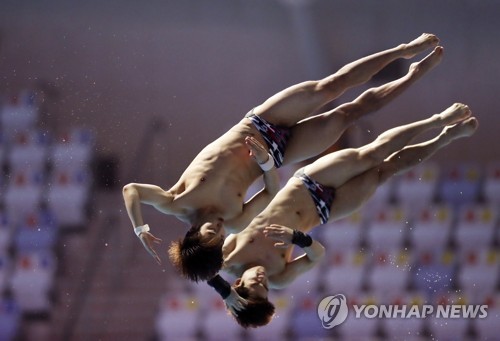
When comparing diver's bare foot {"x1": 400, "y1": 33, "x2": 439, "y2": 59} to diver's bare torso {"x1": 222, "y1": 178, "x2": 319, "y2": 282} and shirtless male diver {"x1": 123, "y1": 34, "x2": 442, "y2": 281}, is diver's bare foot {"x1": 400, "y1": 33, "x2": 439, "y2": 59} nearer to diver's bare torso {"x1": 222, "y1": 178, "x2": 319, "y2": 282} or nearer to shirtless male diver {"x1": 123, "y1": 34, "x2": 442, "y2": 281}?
shirtless male diver {"x1": 123, "y1": 34, "x2": 442, "y2": 281}

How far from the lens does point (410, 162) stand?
5633 mm

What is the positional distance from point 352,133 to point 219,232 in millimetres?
2743

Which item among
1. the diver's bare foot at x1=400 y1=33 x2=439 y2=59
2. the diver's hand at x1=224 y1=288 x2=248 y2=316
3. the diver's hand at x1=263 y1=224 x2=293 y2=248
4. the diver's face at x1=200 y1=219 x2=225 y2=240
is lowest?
the diver's hand at x1=224 y1=288 x2=248 y2=316

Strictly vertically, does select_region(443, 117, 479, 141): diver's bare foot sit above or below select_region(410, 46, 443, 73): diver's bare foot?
below

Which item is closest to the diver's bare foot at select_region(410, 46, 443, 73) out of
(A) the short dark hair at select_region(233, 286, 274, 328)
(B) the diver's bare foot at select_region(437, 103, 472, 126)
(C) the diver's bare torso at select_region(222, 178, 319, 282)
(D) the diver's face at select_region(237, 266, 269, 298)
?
(B) the diver's bare foot at select_region(437, 103, 472, 126)

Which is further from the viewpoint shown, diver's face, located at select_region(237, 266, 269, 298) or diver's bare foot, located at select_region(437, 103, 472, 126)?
diver's bare foot, located at select_region(437, 103, 472, 126)

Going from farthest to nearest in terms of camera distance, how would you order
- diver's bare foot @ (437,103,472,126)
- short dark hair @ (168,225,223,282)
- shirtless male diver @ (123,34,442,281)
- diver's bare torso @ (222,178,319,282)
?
diver's bare foot @ (437,103,472,126), diver's bare torso @ (222,178,319,282), shirtless male diver @ (123,34,442,281), short dark hair @ (168,225,223,282)

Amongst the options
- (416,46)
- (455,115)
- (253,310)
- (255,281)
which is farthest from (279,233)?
(416,46)

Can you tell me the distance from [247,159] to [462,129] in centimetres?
124

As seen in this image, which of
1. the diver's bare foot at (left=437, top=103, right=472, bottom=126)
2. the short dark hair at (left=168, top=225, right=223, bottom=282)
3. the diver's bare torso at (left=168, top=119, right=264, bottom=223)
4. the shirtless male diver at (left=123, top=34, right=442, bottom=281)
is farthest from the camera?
the diver's bare foot at (left=437, top=103, right=472, bottom=126)

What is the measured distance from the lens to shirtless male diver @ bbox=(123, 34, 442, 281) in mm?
4957

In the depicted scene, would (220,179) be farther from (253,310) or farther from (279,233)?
(253,310)

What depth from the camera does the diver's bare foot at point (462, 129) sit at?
5.61 m

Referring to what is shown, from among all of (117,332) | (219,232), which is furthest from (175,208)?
(117,332)
